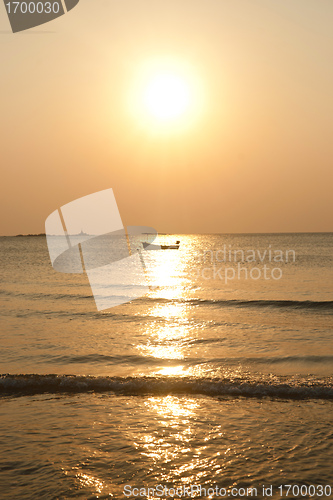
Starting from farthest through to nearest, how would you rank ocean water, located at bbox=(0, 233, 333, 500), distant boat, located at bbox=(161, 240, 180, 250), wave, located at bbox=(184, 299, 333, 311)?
1. distant boat, located at bbox=(161, 240, 180, 250)
2. wave, located at bbox=(184, 299, 333, 311)
3. ocean water, located at bbox=(0, 233, 333, 500)

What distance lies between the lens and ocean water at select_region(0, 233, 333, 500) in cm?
798

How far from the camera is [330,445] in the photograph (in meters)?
9.16

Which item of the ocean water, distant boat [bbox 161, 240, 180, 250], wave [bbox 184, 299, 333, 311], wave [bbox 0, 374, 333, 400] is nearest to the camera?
the ocean water

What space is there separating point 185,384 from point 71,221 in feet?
23.3

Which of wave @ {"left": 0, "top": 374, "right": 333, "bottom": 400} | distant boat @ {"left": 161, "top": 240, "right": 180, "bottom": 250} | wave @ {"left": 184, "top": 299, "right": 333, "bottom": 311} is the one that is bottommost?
distant boat @ {"left": 161, "top": 240, "right": 180, "bottom": 250}

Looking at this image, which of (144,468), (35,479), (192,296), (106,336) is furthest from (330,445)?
(192,296)

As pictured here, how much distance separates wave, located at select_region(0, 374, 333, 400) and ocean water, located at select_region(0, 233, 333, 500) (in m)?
0.03

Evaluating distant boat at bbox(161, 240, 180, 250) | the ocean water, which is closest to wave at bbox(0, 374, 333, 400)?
the ocean water

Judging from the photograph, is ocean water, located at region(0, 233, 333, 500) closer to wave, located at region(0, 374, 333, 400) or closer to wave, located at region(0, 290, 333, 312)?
wave, located at region(0, 374, 333, 400)

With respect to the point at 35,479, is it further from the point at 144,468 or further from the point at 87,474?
the point at 144,468

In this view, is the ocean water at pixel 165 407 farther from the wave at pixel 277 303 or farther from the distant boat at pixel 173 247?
the distant boat at pixel 173 247

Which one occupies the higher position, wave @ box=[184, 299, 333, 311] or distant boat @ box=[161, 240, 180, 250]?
wave @ box=[184, 299, 333, 311]

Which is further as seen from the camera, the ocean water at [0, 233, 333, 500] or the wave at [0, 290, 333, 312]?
the wave at [0, 290, 333, 312]

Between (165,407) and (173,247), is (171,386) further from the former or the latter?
(173,247)
